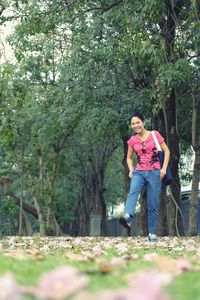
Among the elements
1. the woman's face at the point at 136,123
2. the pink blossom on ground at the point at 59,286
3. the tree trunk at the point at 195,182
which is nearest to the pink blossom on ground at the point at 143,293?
the pink blossom on ground at the point at 59,286

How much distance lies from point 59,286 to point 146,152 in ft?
24.0

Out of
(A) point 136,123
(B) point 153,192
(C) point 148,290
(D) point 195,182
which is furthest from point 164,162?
(D) point 195,182

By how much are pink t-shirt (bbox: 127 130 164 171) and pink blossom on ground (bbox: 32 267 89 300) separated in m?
7.18

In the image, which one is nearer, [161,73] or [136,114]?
[136,114]

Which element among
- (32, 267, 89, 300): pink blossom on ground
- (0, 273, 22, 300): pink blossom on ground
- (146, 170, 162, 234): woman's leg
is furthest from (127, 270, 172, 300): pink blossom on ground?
(146, 170, 162, 234): woman's leg

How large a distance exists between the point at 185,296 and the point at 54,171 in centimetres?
2861

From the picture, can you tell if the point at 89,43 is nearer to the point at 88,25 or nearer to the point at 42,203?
the point at 88,25

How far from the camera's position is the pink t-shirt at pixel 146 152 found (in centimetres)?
919

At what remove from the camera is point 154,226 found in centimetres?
959

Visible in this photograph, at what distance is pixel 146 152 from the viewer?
9.19 metres

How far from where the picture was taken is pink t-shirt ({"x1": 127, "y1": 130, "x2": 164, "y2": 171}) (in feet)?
30.1

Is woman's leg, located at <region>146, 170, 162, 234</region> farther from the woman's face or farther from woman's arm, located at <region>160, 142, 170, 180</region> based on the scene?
the woman's face

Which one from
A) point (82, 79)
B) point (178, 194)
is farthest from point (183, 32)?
point (178, 194)

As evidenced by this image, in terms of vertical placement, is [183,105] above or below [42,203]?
above
